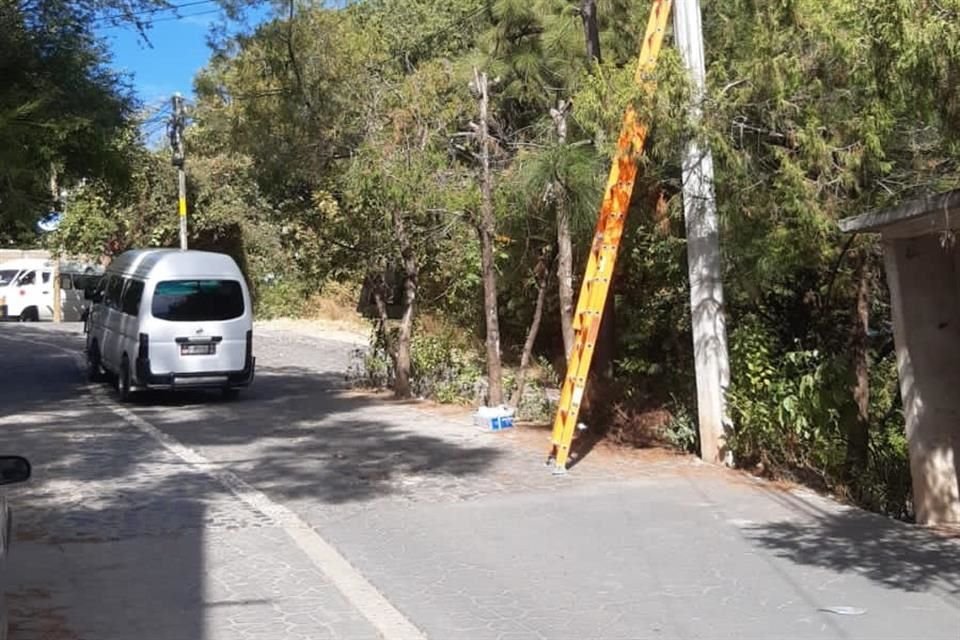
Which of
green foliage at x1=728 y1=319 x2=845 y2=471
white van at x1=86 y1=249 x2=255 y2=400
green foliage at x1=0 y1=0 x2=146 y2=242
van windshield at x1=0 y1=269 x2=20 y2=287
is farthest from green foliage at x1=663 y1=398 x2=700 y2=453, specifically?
van windshield at x1=0 y1=269 x2=20 y2=287

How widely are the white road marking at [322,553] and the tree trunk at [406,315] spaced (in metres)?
4.92

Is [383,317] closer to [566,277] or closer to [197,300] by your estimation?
[197,300]

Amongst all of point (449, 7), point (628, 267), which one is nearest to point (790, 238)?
point (628, 267)

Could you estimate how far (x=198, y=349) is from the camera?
17141 mm

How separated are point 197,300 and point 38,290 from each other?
22.4 metres

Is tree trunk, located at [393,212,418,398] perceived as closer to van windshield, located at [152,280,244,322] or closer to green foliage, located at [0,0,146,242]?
van windshield, located at [152,280,244,322]

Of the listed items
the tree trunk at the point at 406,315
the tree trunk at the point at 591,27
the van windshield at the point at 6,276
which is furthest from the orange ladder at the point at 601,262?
the van windshield at the point at 6,276

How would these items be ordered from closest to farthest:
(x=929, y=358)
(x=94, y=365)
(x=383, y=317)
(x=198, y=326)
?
(x=929, y=358) < (x=198, y=326) < (x=383, y=317) < (x=94, y=365)

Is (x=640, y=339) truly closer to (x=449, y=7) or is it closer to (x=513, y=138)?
(x=513, y=138)

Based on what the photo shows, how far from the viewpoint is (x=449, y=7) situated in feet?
105

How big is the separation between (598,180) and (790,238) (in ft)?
8.39

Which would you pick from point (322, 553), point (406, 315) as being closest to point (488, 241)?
point (406, 315)

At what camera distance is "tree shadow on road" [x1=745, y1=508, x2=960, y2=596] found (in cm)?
737

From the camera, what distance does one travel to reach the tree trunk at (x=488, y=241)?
1455cm
